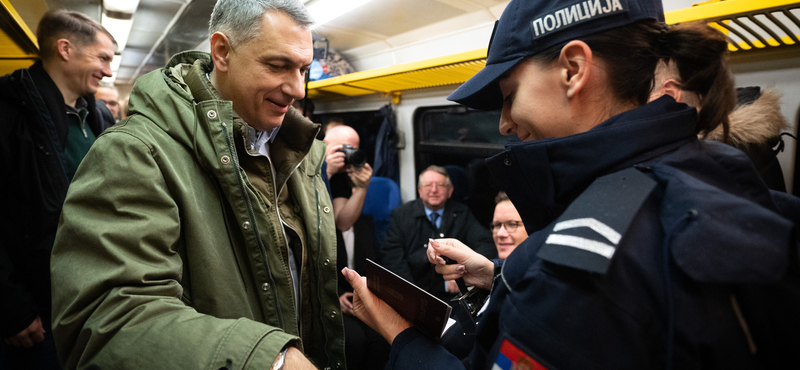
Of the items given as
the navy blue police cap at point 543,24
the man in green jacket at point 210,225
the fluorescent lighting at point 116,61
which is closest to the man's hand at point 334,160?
the man in green jacket at point 210,225

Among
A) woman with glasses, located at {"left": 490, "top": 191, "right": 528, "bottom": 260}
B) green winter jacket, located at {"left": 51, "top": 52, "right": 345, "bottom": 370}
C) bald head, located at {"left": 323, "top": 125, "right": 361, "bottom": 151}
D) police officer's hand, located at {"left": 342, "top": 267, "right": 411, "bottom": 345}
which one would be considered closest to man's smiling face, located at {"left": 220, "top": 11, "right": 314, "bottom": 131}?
green winter jacket, located at {"left": 51, "top": 52, "right": 345, "bottom": 370}

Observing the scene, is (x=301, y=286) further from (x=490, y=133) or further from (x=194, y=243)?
(x=490, y=133)

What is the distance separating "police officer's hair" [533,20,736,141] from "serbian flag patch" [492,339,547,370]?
57 centimetres

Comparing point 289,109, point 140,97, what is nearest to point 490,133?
point 289,109

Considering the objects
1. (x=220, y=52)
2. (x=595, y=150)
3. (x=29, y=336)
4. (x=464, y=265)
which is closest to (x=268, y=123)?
(x=220, y=52)

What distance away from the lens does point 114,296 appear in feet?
2.87

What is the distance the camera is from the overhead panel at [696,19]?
56.5 inches

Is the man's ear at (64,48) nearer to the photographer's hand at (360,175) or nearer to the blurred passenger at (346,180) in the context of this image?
the blurred passenger at (346,180)

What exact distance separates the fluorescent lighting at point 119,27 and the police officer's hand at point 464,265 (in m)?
→ 4.73

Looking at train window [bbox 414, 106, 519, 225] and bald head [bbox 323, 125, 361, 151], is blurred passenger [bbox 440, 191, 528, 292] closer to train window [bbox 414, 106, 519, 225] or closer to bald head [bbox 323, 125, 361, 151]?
train window [bbox 414, 106, 519, 225]

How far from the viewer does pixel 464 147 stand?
149 inches

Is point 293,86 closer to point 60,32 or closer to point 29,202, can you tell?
point 29,202

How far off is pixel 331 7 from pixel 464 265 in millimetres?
2819

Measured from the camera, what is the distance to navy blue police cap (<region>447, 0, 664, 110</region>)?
0.78 metres
